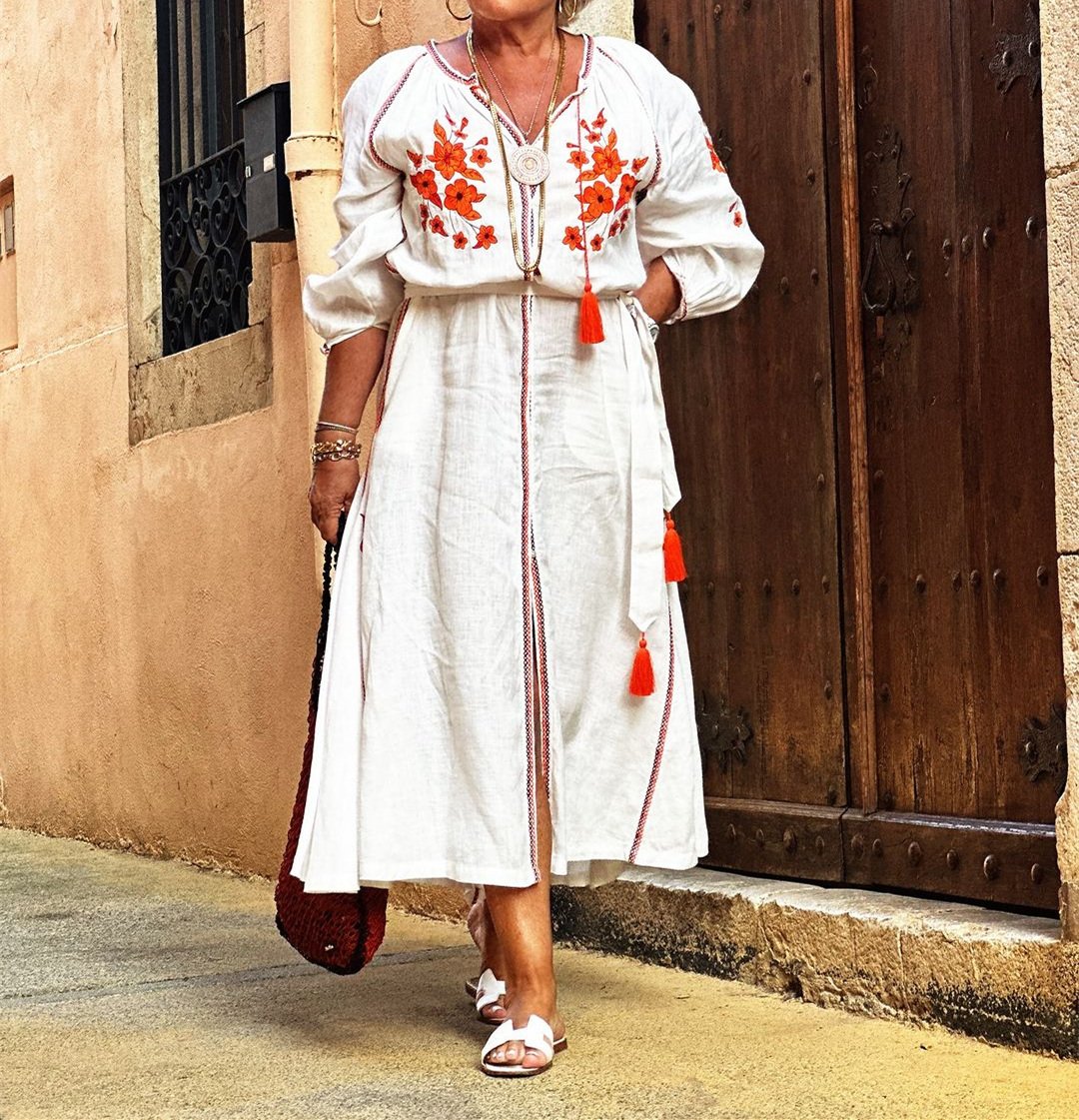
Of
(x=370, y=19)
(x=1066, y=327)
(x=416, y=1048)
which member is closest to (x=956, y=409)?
(x=1066, y=327)

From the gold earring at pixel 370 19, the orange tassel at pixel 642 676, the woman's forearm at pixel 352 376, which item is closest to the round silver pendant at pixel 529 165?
the woman's forearm at pixel 352 376

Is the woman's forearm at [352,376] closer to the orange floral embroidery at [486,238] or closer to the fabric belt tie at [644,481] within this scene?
the orange floral embroidery at [486,238]

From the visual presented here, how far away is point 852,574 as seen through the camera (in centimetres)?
377

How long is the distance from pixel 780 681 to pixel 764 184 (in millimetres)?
1083

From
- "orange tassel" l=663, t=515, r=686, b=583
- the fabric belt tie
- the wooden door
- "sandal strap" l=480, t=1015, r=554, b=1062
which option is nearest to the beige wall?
the wooden door

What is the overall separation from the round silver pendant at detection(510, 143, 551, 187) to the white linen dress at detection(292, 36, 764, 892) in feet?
0.06

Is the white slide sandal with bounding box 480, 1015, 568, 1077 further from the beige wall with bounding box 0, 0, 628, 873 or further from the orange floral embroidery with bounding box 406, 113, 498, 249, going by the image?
the beige wall with bounding box 0, 0, 628, 873

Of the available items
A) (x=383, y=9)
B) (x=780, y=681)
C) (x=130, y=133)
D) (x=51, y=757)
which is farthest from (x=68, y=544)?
(x=780, y=681)

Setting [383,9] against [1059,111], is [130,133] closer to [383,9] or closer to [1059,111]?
[383,9]

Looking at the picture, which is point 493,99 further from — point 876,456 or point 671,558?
point 876,456

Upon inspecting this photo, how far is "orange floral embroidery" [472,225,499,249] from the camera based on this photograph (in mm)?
3064

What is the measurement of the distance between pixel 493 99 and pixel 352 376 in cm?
54

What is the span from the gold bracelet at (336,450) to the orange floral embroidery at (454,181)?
1.40 feet

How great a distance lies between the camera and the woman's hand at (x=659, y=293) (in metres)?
3.29
